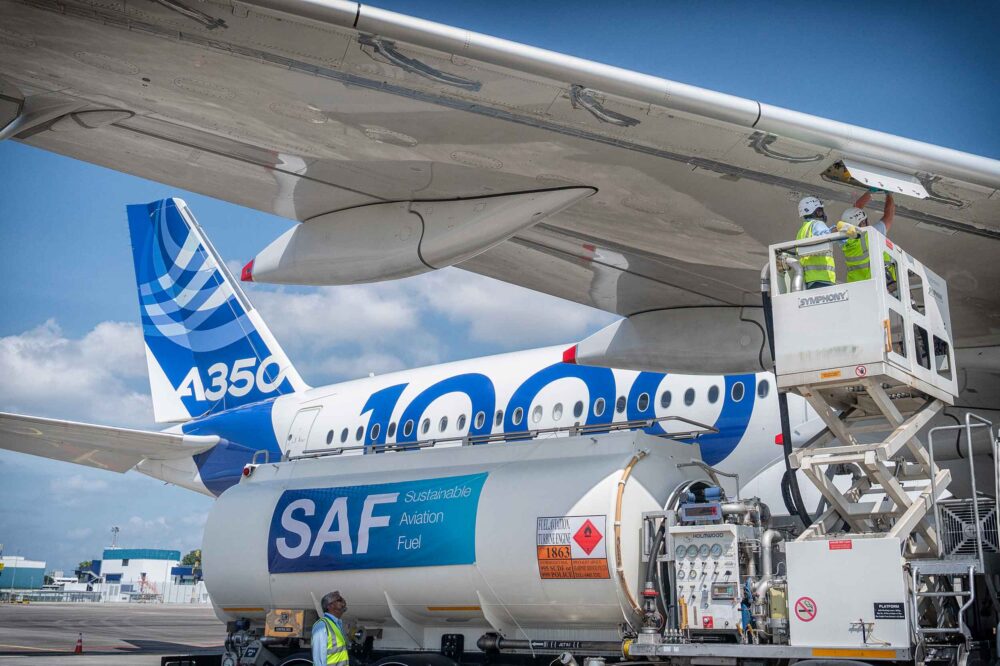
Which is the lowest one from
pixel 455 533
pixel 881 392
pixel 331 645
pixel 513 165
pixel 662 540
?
pixel 331 645

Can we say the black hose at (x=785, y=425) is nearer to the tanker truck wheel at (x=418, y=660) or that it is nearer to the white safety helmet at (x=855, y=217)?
the white safety helmet at (x=855, y=217)

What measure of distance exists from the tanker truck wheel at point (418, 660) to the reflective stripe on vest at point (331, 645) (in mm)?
624

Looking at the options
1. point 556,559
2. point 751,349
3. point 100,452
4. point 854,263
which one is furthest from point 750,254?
point 100,452

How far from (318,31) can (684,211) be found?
14.7 feet

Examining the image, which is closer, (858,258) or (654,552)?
(858,258)

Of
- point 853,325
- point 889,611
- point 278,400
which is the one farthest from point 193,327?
point 889,611

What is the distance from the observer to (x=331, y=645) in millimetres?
9547

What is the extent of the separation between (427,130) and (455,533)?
3.84m

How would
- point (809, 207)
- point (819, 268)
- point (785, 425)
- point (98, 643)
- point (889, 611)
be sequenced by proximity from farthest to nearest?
1. point (98, 643)
2. point (809, 207)
3. point (785, 425)
4. point (819, 268)
5. point (889, 611)

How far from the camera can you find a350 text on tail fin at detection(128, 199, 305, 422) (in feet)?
71.4

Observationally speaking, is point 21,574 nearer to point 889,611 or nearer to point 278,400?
point 278,400

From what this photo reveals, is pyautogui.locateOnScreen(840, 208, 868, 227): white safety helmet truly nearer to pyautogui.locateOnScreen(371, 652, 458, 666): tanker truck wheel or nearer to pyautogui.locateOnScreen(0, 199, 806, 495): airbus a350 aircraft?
pyautogui.locateOnScreen(0, 199, 806, 495): airbus a350 aircraft

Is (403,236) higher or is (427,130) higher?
(427,130)

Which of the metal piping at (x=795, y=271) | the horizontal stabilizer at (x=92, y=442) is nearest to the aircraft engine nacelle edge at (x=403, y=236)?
the metal piping at (x=795, y=271)
